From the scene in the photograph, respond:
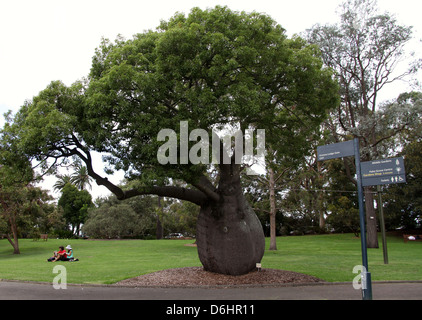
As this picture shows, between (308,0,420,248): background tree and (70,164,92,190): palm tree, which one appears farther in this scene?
(70,164,92,190): palm tree

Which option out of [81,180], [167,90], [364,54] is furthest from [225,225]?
[81,180]

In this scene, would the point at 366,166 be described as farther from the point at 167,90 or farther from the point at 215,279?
the point at 215,279

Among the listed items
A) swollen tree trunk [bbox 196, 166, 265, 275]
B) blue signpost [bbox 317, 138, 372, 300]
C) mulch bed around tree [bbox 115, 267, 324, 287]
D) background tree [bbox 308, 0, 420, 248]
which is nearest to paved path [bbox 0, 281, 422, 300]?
mulch bed around tree [bbox 115, 267, 324, 287]

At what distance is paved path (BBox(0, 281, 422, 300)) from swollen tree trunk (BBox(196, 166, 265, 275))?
152 cm

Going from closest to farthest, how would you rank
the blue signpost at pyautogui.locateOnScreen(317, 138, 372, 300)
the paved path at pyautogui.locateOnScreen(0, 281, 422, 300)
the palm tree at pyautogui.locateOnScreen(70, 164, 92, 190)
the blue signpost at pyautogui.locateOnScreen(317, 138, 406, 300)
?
the blue signpost at pyautogui.locateOnScreen(317, 138, 372, 300), the blue signpost at pyautogui.locateOnScreen(317, 138, 406, 300), the paved path at pyautogui.locateOnScreen(0, 281, 422, 300), the palm tree at pyautogui.locateOnScreen(70, 164, 92, 190)

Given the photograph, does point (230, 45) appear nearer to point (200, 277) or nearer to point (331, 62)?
point (200, 277)

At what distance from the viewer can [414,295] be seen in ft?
28.2

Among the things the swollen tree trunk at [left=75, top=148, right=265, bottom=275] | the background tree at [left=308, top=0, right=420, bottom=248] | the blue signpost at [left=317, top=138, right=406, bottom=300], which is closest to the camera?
the blue signpost at [left=317, top=138, right=406, bottom=300]

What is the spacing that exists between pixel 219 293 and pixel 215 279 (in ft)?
6.35

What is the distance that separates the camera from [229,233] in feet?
38.7

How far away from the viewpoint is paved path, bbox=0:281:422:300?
8.77 m

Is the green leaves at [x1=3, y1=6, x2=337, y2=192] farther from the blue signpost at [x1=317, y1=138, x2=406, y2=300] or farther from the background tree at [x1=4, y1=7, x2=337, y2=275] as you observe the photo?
the blue signpost at [x1=317, y1=138, x2=406, y2=300]

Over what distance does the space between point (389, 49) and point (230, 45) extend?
20346 mm

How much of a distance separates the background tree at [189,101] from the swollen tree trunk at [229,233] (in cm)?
3
